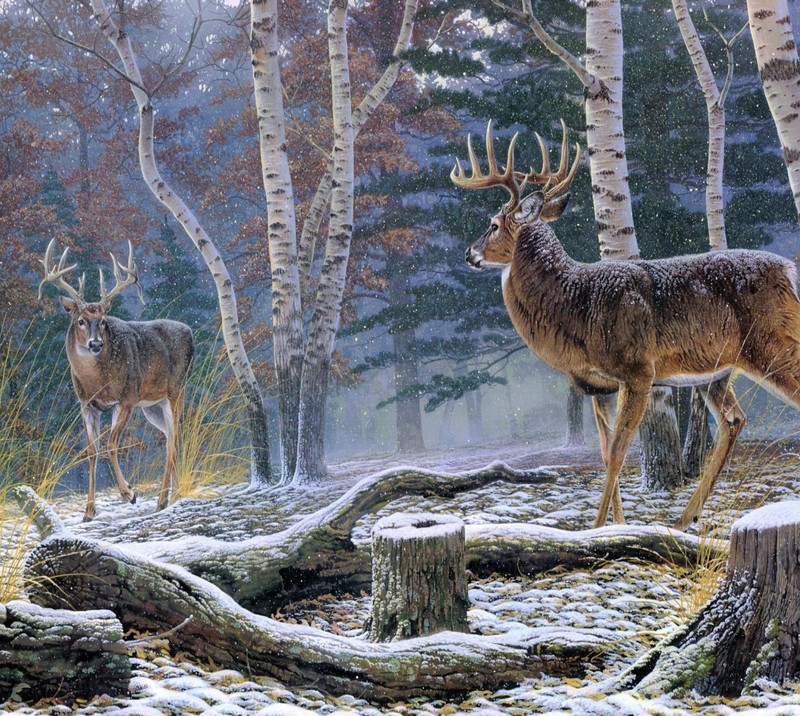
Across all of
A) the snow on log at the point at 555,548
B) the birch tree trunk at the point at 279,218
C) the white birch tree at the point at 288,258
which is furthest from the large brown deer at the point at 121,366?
the snow on log at the point at 555,548

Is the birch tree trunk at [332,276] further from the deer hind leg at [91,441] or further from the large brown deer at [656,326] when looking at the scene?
the large brown deer at [656,326]

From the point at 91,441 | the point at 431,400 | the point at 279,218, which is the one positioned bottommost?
the point at 431,400

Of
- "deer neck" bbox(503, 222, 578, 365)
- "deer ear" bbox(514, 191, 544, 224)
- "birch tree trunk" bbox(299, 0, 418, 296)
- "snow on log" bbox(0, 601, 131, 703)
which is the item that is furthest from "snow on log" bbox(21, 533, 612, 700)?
"birch tree trunk" bbox(299, 0, 418, 296)

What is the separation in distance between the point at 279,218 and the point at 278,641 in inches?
163

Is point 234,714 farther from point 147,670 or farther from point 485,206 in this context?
point 485,206

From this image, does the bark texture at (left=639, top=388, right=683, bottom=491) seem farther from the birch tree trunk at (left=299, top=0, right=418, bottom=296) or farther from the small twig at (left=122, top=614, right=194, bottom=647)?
the birch tree trunk at (left=299, top=0, right=418, bottom=296)

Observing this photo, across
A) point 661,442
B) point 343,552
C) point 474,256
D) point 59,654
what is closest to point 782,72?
point 474,256

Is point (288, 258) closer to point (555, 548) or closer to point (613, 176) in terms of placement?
point (613, 176)

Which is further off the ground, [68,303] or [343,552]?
[68,303]

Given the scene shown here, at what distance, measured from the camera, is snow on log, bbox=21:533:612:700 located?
103 inches

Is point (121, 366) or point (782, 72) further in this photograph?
point (121, 366)

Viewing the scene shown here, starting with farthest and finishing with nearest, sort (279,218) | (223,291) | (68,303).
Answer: (223,291), (279,218), (68,303)

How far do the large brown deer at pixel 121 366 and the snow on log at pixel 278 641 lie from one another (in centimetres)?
278

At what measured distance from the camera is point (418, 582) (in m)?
2.87
